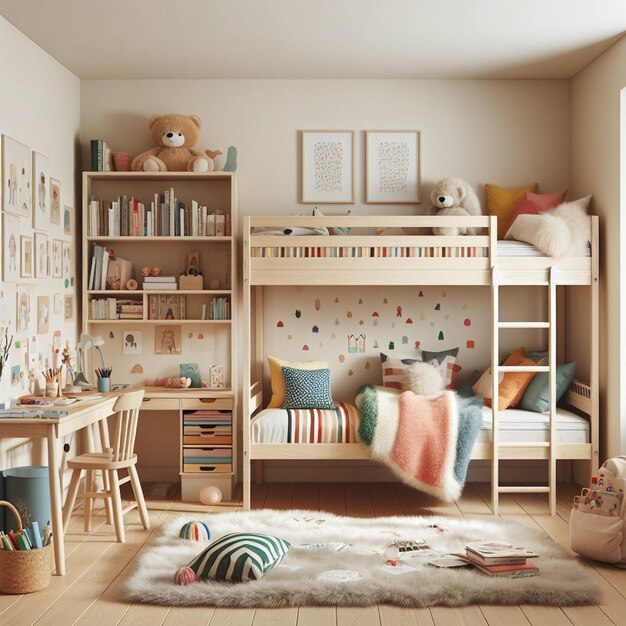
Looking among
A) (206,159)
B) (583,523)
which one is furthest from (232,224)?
(583,523)

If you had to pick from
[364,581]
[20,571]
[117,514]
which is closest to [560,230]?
[364,581]

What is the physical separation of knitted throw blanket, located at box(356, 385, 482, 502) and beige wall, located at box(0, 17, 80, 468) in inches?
74.9

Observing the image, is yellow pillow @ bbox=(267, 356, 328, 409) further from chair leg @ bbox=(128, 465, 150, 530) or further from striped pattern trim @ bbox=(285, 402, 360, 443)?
chair leg @ bbox=(128, 465, 150, 530)

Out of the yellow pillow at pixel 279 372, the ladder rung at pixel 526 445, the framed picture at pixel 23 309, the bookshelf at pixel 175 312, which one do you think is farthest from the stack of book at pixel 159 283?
the ladder rung at pixel 526 445

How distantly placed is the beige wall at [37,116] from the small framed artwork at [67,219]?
46mm

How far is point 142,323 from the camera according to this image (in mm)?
5172

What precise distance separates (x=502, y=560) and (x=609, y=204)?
Answer: 227 centimetres

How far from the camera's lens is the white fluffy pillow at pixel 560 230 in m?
4.56

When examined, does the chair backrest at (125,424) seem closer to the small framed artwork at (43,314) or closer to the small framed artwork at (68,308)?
the small framed artwork at (43,314)

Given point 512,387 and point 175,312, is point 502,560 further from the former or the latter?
point 175,312

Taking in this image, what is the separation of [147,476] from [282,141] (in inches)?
95.6

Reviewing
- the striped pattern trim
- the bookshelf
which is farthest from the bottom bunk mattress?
the bookshelf

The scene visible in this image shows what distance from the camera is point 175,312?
16.9ft

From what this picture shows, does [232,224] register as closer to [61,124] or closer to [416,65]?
[61,124]
